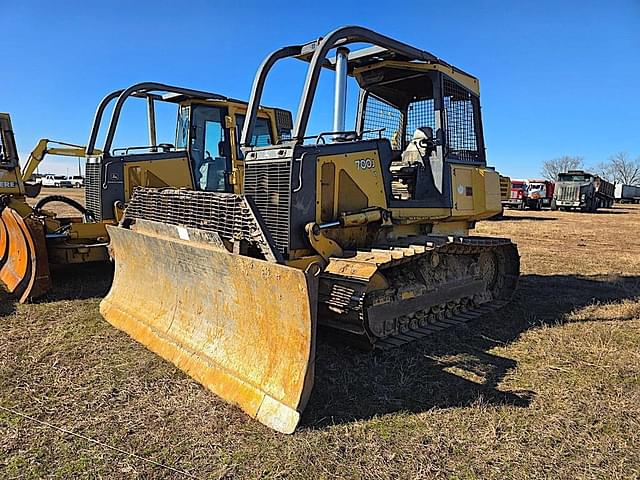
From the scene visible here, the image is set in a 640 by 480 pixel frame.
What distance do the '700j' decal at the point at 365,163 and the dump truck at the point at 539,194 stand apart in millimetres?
32080

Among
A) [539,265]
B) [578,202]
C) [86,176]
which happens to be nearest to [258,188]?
[86,176]

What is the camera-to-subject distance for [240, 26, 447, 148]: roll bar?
473 cm

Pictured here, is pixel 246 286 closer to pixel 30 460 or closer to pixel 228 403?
pixel 228 403

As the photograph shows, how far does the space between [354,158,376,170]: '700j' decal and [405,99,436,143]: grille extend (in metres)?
1.40

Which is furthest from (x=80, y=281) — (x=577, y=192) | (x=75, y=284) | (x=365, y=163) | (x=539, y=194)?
(x=577, y=192)

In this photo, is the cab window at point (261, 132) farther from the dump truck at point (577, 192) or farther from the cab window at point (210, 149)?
the dump truck at point (577, 192)

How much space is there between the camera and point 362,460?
3119 millimetres

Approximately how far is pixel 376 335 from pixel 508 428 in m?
1.55

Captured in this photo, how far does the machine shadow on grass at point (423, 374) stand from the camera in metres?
3.84

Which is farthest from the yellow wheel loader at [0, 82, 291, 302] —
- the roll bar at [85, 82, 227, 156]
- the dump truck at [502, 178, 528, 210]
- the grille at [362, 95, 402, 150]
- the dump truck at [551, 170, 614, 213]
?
the dump truck at [551, 170, 614, 213]

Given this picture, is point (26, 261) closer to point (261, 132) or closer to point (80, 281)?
point (80, 281)

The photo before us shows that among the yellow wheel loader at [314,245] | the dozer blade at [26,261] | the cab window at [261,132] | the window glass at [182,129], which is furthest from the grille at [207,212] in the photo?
the cab window at [261,132]

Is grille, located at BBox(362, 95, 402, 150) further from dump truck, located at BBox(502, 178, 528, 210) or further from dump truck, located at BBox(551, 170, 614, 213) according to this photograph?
dump truck, located at BBox(551, 170, 614, 213)

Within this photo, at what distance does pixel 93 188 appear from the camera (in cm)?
845
